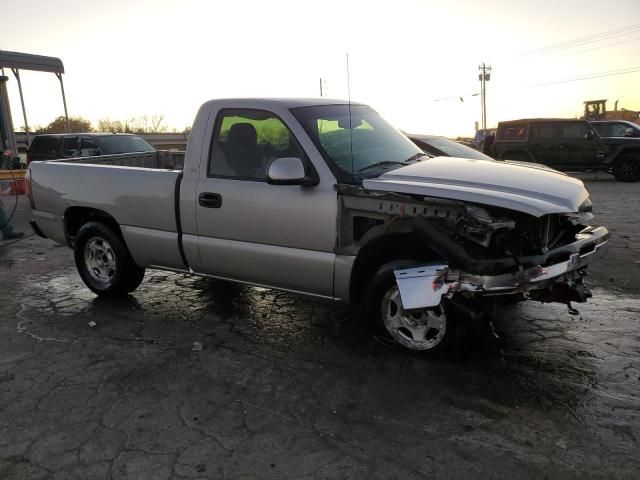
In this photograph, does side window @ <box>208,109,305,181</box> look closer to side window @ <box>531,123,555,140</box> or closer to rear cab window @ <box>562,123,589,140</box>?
side window @ <box>531,123,555,140</box>

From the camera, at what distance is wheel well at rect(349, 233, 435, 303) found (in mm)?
3678

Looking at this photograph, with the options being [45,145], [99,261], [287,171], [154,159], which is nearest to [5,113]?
[45,145]

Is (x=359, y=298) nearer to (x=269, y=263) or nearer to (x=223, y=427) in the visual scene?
(x=269, y=263)

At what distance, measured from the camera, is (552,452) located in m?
2.71

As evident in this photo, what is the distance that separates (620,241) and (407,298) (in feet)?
18.0

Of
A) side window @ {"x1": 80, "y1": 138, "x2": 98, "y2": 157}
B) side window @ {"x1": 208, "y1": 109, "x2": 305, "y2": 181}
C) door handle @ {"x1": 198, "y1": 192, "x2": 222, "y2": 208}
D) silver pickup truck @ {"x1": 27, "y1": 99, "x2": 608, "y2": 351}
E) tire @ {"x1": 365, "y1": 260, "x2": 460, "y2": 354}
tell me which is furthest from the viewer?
side window @ {"x1": 80, "y1": 138, "x2": 98, "y2": 157}

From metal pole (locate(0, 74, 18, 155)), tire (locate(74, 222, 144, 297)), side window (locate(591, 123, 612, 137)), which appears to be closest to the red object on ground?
metal pole (locate(0, 74, 18, 155))

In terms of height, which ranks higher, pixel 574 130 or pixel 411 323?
pixel 574 130

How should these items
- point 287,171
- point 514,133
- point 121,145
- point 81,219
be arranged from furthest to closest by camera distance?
point 514,133 < point 121,145 < point 81,219 < point 287,171

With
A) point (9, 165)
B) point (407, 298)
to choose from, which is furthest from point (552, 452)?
point (9, 165)

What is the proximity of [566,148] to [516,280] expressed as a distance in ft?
46.2

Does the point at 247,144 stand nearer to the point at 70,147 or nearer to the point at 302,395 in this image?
the point at 302,395

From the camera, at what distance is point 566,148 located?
15555 millimetres

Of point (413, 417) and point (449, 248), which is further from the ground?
point (449, 248)
